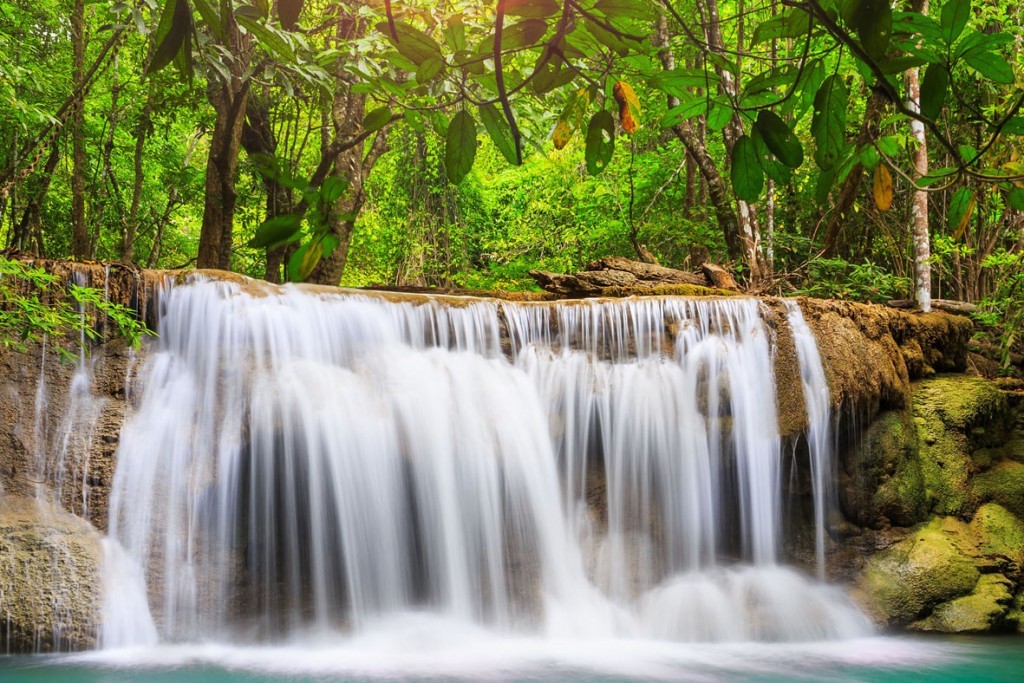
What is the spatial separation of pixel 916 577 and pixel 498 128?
24.5ft

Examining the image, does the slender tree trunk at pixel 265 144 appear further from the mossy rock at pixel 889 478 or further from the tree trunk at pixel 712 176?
the mossy rock at pixel 889 478

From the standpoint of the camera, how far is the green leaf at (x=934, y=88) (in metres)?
1.00

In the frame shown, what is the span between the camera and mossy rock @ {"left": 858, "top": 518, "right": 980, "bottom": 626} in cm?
716

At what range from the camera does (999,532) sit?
7.75m

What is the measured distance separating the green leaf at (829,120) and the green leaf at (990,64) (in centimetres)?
15

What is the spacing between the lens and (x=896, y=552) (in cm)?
749

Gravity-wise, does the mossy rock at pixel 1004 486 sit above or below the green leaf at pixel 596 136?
below

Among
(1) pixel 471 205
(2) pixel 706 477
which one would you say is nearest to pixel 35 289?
(2) pixel 706 477

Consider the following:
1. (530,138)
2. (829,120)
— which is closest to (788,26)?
(829,120)

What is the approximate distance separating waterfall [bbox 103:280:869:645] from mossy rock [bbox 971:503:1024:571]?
1592mm

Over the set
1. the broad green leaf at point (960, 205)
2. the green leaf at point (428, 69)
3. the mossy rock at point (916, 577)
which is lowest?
the mossy rock at point (916, 577)

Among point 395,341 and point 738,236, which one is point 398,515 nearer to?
point 395,341

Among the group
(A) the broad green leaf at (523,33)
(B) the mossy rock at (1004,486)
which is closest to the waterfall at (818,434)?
(B) the mossy rock at (1004,486)

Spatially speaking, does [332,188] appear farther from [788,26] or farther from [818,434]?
[818,434]
